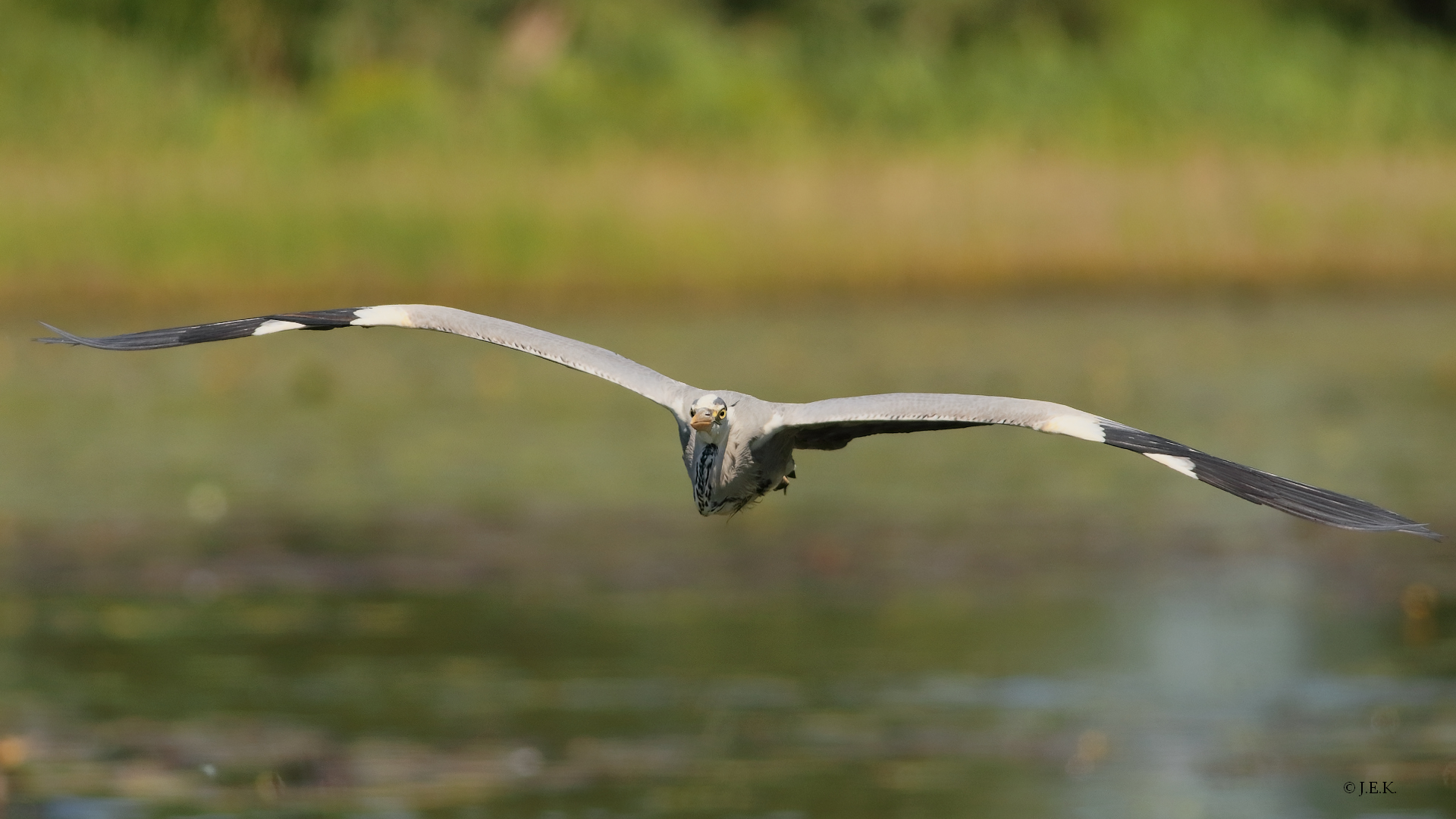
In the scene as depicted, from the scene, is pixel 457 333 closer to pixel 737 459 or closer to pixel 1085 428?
pixel 737 459

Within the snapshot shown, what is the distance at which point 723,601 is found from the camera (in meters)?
13.3

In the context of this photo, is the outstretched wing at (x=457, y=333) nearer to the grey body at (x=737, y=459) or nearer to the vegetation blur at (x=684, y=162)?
the grey body at (x=737, y=459)

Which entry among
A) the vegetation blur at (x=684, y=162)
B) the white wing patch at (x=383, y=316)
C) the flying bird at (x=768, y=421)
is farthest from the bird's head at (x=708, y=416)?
the vegetation blur at (x=684, y=162)

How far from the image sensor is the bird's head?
7566 mm

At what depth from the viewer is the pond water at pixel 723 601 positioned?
9.82 m

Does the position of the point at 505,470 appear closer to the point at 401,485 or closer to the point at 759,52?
the point at 401,485

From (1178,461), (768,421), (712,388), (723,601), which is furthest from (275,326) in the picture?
(712,388)

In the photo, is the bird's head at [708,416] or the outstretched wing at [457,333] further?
the outstretched wing at [457,333]

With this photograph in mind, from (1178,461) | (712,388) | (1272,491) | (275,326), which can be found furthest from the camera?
(712,388)

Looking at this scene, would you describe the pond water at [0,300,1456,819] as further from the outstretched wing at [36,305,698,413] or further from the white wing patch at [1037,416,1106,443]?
the white wing patch at [1037,416,1106,443]

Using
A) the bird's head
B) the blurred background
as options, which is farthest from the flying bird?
the blurred background

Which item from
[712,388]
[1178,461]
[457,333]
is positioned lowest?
[1178,461]

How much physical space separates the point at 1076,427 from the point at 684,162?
19.5 m

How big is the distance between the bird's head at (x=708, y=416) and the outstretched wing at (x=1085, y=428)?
22 centimetres
